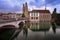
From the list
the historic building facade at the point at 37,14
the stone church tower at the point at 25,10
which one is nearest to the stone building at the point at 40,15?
the historic building facade at the point at 37,14

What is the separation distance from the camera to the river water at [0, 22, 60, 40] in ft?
13.9

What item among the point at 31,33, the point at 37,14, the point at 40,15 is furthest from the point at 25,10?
the point at 31,33

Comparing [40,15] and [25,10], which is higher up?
[25,10]

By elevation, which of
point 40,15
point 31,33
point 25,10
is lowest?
point 31,33

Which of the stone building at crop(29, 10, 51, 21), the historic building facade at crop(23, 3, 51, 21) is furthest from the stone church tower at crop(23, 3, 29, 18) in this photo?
the stone building at crop(29, 10, 51, 21)

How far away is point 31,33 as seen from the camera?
5023 mm

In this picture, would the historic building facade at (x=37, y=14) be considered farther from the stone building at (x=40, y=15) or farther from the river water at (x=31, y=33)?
the river water at (x=31, y=33)

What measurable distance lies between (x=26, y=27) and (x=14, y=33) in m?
0.75

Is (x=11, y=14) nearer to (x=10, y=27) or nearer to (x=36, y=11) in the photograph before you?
(x=10, y=27)

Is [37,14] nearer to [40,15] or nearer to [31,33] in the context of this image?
[40,15]

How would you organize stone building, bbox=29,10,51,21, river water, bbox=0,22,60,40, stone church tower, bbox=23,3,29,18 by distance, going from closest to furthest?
river water, bbox=0,22,60,40 < stone church tower, bbox=23,3,29,18 < stone building, bbox=29,10,51,21

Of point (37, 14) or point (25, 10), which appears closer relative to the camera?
point (25, 10)

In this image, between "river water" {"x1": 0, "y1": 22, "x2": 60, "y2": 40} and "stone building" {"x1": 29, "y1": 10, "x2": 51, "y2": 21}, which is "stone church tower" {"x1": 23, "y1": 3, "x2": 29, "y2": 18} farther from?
"river water" {"x1": 0, "y1": 22, "x2": 60, "y2": 40}

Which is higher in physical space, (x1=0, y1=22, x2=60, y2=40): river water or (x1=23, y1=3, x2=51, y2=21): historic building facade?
(x1=23, y1=3, x2=51, y2=21): historic building facade
